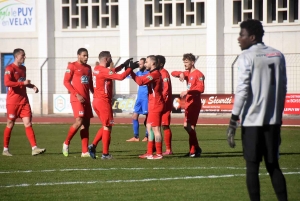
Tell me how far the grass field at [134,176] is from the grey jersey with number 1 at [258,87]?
5.30 feet

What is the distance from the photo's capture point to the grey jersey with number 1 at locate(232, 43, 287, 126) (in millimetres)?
8547

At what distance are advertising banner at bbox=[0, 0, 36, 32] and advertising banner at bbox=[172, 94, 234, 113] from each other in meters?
11.7

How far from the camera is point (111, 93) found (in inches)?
611

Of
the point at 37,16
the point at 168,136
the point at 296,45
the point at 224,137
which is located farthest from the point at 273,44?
the point at 168,136

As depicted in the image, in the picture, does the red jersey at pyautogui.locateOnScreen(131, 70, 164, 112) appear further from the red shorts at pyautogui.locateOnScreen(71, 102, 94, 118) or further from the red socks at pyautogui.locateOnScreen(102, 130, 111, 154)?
the red shorts at pyautogui.locateOnScreen(71, 102, 94, 118)

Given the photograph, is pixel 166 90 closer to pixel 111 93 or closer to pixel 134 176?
pixel 111 93

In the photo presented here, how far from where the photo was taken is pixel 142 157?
51.0ft

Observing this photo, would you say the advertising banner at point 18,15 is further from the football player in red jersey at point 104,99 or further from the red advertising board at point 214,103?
the football player in red jersey at point 104,99

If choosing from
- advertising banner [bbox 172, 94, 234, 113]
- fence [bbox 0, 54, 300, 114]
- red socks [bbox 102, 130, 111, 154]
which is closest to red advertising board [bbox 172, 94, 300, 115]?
advertising banner [bbox 172, 94, 234, 113]

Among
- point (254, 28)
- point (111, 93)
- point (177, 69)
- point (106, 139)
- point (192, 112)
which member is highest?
point (254, 28)

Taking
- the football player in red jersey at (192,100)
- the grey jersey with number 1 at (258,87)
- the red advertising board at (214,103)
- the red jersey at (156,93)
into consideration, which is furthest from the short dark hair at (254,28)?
the red advertising board at (214,103)

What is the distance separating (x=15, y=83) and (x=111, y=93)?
84.6 inches

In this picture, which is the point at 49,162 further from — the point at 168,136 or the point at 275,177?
the point at 275,177

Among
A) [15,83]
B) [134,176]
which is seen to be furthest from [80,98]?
[134,176]
